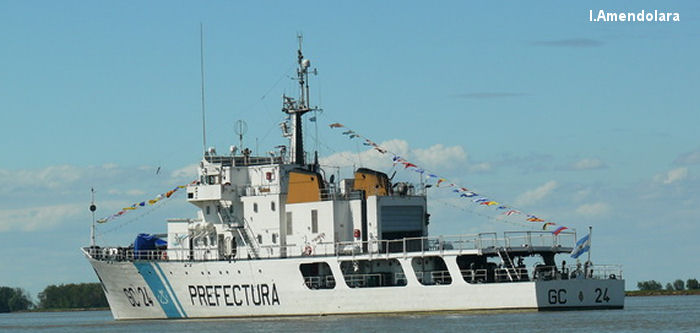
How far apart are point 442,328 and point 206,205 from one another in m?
15.8

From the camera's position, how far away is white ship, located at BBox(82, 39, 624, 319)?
1860 inches

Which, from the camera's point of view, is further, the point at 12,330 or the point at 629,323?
the point at 12,330

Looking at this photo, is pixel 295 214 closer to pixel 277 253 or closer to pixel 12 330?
pixel 277 253

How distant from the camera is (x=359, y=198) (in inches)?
2002

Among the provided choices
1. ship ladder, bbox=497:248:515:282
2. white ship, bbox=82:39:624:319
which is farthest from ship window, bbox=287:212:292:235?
ship ladder, bbox=497:248:515:282

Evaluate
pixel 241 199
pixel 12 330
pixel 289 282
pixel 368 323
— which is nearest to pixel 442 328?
pixel 368 323

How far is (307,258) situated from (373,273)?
8.15ft

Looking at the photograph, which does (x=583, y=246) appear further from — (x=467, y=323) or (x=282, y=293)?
(x=282, y=293)

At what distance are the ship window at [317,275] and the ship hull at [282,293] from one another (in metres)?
0.34

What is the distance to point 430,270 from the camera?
161 ft

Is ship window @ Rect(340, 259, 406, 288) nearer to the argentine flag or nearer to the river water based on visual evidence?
the river water

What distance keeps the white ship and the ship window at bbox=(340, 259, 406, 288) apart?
0.04 metres

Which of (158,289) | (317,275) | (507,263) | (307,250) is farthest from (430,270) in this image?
(158,289)

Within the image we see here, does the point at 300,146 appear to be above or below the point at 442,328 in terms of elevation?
above
